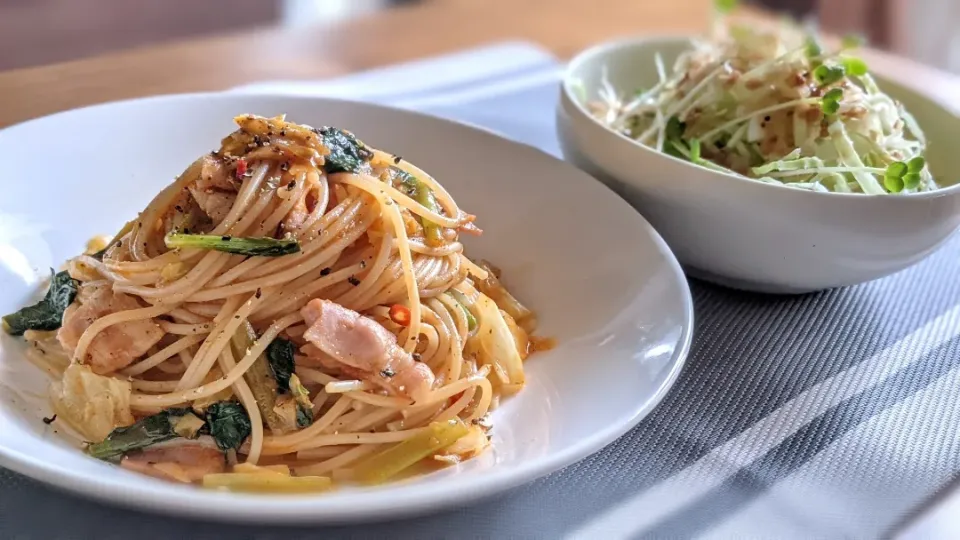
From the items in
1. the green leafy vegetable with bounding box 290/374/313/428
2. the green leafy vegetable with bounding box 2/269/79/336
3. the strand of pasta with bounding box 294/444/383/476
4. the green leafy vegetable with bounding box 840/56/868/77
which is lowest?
the strand of pasta with bounding box 294/444/383/476

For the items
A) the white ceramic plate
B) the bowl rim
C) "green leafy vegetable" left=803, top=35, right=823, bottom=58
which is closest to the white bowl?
the bowl rim

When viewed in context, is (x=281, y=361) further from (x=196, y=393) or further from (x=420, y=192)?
(x=420, y=192)

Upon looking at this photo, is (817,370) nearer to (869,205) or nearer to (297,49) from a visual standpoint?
(869,205)

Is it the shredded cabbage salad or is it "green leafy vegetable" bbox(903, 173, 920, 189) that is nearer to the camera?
"green leafy vegetable" bbox(903, 173, 920, 189)

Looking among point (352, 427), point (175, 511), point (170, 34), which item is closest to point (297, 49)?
point (352, 427)

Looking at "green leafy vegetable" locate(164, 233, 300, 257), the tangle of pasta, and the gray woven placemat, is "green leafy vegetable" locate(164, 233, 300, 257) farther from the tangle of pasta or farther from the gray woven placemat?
the gray woven placemat

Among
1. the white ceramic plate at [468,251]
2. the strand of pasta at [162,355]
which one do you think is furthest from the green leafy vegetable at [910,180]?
the strand of pasta at [162,355]

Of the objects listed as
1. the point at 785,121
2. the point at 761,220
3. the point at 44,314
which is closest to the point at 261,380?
the point at 44,314
